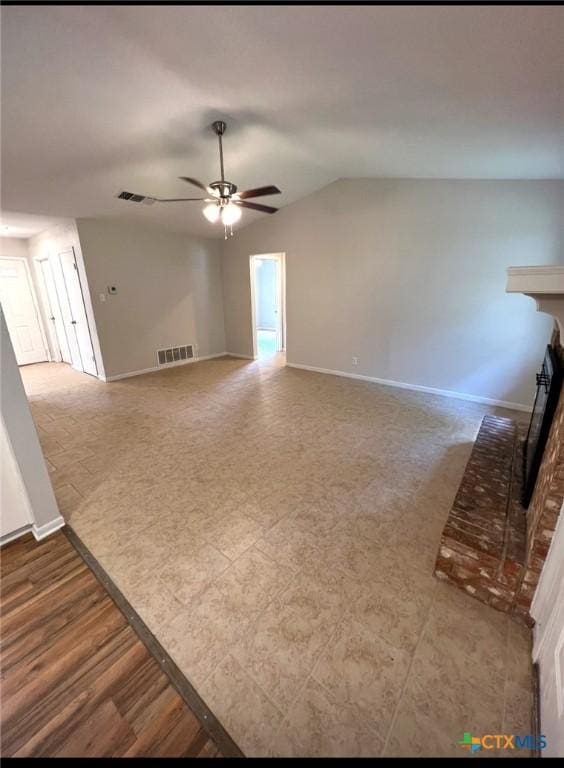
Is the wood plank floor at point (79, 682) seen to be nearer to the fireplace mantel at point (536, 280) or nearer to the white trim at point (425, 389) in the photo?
the fireplace mantel at point (536, 280)

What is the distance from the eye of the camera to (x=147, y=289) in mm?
5355

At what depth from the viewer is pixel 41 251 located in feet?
18.2

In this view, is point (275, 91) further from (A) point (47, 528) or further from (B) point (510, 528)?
(A) point (47, 528)

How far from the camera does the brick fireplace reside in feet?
4.42

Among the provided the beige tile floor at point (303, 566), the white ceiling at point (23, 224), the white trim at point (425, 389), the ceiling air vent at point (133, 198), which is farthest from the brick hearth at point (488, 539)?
the white ceiling at point (23, 224)

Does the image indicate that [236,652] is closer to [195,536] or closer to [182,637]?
[182,637]

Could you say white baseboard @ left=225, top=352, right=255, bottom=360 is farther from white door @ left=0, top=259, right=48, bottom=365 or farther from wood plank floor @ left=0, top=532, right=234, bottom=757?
wood plank floor @ left=0, top=532, right=234, bottom=757

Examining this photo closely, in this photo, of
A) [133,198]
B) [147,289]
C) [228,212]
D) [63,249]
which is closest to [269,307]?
[147,289]

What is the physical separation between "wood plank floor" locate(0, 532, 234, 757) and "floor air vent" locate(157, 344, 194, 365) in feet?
14.6

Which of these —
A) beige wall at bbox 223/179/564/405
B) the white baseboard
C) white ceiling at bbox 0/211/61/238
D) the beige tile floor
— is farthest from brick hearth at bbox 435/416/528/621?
white ceiling at bbox 0/211/61/238

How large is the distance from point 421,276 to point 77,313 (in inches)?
217

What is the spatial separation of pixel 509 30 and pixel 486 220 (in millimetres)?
2801

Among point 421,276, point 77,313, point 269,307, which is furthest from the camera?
point 269,307

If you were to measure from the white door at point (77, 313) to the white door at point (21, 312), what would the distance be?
1330 mm
